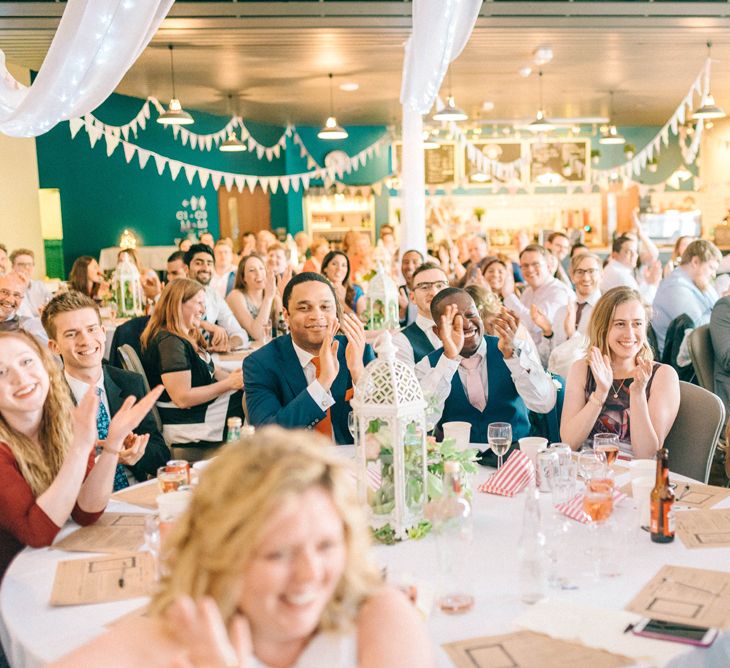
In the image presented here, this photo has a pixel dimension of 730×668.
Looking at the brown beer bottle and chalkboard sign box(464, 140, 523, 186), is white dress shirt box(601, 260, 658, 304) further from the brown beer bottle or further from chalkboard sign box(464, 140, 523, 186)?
chalkboard sign box(464, 140, 523, 186)

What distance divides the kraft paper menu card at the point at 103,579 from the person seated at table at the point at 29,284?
5137 millimetres

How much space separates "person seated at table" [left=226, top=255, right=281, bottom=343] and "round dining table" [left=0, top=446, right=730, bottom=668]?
3.71 m

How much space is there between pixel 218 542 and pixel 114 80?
2909mm

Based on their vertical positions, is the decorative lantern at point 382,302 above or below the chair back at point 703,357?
above

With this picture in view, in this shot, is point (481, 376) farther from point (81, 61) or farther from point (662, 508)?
point (81, 61)

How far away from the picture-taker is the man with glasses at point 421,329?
12.3 feet

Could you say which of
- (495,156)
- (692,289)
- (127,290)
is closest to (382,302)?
(692,289)

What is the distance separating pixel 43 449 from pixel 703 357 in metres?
3.47

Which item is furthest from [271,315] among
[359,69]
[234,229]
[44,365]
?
[234,229]

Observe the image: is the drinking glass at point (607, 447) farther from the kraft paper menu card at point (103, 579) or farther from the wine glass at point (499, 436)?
the kraft paper menu card at point (103, 579)

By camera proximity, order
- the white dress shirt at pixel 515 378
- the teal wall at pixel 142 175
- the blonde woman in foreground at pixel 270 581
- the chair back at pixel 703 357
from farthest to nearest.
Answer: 1. the teal wall at pixel 142 175
2. the chair back at pixel 703 357
3. the white dress shirt at pixel 515 378
4. the blonde woman in foreground at pixel 270 581

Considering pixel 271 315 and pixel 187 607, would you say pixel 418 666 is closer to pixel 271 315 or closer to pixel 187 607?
pixel 187 607

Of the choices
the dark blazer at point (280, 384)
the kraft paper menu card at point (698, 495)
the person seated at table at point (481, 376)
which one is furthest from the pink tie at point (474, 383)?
the kraft paper menu card at point (698, 495)

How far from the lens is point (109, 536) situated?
2064 millimetres
